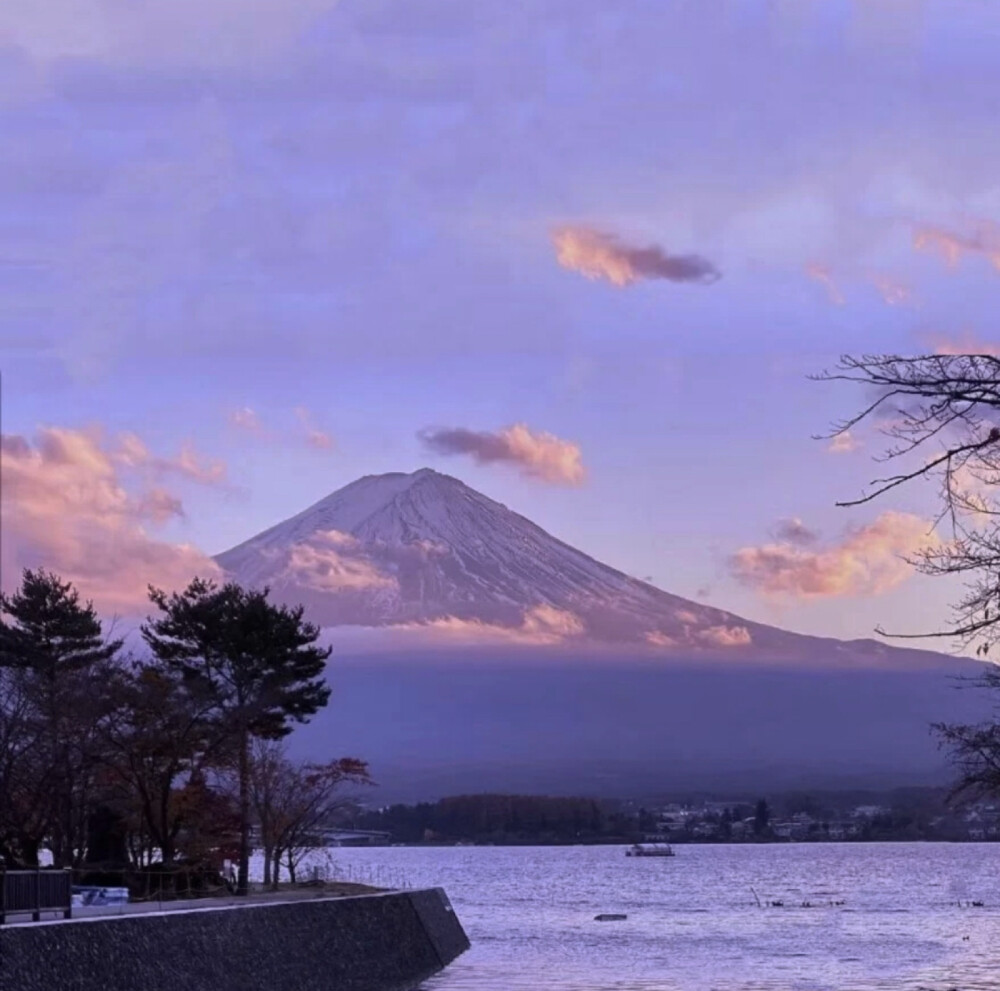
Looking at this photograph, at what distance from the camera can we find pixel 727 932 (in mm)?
51531

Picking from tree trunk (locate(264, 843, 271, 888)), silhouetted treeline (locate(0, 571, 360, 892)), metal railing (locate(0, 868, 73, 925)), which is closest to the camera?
metal railing (locate(0, 868, 73, 925))

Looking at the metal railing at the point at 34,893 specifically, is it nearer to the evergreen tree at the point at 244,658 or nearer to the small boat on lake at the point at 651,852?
the evergreen tree at the point at 244,658

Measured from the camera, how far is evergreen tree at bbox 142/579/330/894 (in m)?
45.9

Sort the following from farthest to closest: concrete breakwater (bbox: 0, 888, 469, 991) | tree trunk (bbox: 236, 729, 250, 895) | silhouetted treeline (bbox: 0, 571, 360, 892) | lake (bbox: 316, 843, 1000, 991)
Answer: tree trunk (bbox: 236, 729, 250, 895) → silhouetted treeline (bbox: 0, 571, 360, 892) → lake (bbox: 316, 843, 1000, 991) → concrete breakwater (bbox: 0, 888, 469, 991)

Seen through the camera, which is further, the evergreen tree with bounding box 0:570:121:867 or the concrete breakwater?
the evergreen tree with bounding box 0:570:121:867

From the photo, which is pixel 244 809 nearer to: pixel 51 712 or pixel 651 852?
pixel 51 712

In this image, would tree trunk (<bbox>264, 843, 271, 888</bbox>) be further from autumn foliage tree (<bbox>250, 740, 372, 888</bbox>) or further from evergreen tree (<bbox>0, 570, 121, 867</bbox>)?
evergreen tree (<bbox>0, 570, 121, 867</bbox>)

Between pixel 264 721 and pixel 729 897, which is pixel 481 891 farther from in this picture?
pixel 264 721

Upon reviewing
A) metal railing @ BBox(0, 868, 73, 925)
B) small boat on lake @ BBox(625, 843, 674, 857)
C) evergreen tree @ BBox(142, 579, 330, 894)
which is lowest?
small boat on lake @ BBox(625, 843, 674, 857)

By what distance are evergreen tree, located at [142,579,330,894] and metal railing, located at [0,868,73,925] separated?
26.9 metres

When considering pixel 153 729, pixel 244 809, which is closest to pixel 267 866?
pixel 244 809

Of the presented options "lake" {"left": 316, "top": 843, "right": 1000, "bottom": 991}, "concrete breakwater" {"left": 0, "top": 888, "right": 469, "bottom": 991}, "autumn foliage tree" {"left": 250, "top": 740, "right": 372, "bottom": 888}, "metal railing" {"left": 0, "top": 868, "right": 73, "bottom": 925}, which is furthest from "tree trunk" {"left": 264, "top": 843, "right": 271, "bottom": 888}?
"metal railing" {"left": 0, "top": 868, "right": 73, "bottom": 925}

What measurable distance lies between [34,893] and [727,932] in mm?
37074

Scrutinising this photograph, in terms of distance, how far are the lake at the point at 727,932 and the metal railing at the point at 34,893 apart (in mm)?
12921
